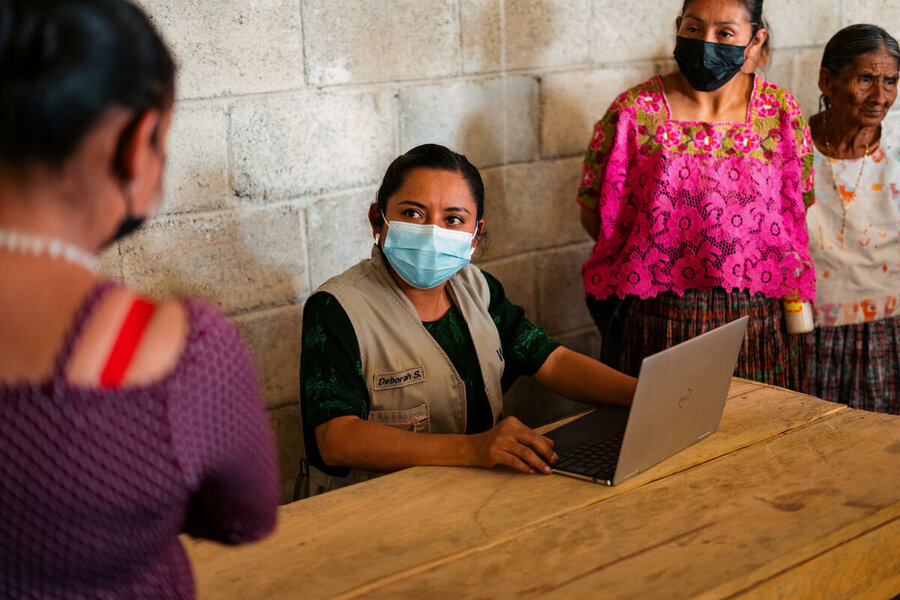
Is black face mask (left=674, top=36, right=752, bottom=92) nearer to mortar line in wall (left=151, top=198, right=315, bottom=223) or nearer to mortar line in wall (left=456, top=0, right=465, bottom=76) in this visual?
mortar line in wall (left=456, top=0, right=465, bottom=76)

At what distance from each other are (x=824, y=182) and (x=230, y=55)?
71.7 inches

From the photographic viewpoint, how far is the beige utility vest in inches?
75.0

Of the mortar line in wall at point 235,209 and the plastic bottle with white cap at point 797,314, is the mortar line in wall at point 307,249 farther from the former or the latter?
Result: the plastic bottle with white cap at point 797,314

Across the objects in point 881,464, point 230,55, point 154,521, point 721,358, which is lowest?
point 881,464

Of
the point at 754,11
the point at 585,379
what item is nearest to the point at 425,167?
the point at 585,379

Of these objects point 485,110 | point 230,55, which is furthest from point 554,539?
point 485,110

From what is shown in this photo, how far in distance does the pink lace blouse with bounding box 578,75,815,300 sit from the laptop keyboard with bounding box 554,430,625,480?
83 centimetres

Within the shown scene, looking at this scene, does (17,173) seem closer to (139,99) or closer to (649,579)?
(139,99)

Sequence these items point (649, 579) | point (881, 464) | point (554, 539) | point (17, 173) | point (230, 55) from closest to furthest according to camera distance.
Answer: point (17, 173) < point (649, 579) < point (554, 539) < point (881, 464) < point (230, 55)

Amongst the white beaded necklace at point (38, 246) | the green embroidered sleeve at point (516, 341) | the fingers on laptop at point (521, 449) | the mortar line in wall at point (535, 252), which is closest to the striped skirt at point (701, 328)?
the mortar line in wall at point (535, 252)

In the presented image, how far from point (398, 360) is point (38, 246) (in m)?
1.29

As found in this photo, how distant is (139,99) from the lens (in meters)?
0.68

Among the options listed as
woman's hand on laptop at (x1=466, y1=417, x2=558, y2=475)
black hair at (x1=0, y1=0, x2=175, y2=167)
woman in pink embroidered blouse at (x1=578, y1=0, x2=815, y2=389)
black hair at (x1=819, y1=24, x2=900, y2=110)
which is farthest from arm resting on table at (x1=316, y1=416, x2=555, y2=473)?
black hair at (x1=819, y1=24, x2=900, y2=110)

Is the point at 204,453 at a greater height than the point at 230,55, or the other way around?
the point at 230,55
